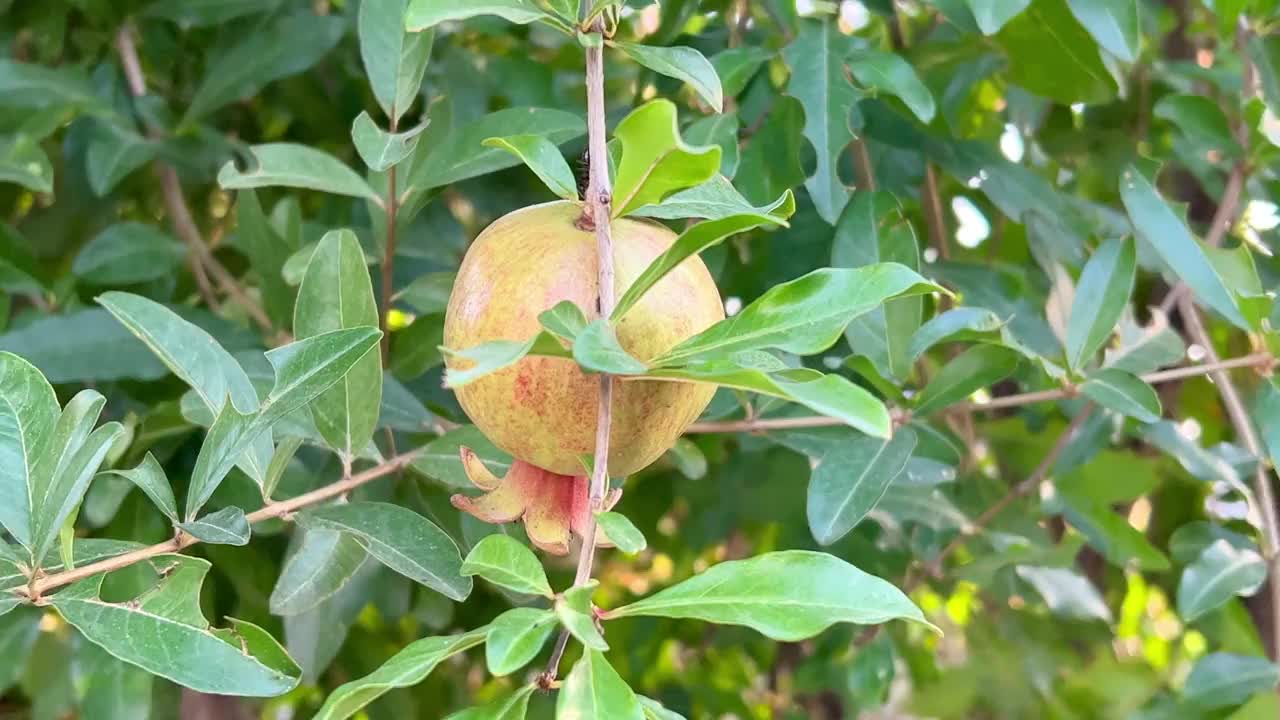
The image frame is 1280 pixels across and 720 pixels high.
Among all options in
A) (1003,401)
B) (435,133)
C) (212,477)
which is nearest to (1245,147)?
(1003,401)

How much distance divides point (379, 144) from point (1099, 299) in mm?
446

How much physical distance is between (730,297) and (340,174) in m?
0.38

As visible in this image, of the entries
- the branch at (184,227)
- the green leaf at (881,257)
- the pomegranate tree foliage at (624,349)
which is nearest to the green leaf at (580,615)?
the pomegranate tree foliage at (624,349)

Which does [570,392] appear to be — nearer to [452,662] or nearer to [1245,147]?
[1245,147]

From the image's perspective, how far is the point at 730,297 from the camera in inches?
37.4

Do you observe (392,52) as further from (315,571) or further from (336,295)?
(315,571)

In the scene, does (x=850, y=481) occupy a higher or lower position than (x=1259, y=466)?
higher

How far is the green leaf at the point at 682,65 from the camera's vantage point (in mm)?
465

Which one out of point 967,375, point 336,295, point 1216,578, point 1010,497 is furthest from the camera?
point 1010,497

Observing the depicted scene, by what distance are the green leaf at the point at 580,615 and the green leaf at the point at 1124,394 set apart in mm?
415

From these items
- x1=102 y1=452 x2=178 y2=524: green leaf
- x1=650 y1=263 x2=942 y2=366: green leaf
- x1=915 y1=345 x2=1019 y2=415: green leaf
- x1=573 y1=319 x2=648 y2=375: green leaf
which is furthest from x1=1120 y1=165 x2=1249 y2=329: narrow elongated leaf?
x1=102 y1=452 x2=178 y2=524: green leaf

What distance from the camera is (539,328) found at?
427 mm

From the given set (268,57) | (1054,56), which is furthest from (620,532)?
(268,57)

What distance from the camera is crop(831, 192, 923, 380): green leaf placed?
0.71 meters
